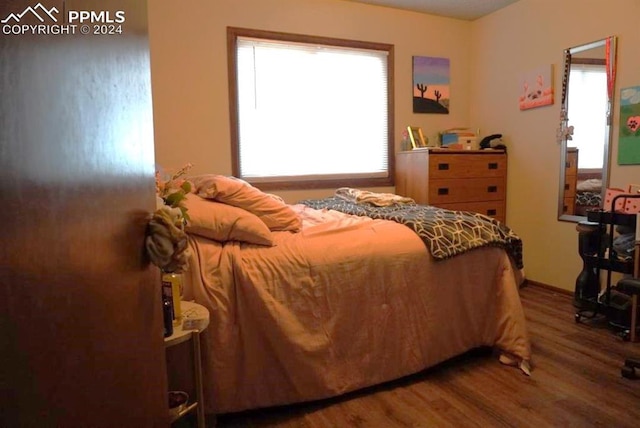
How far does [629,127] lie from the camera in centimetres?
274

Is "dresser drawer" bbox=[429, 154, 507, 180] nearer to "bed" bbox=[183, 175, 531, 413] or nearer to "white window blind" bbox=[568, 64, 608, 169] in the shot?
"white window blind" bbox=[568, 64, 608, 169]

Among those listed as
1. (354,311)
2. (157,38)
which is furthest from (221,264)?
(157,38)

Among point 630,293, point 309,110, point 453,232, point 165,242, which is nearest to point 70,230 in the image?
point 165,242

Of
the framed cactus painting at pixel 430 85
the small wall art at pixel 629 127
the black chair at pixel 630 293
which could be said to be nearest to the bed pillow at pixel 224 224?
the black chair at pixel 630 293

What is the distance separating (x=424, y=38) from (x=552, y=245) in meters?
2.27

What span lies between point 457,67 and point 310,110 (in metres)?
1.71

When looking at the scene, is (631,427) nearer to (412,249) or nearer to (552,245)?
(412,249)

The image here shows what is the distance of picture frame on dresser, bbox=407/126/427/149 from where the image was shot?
12.5 ft

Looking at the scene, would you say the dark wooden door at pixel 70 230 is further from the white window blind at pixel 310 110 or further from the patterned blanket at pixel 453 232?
the white window blind at pixel 310 110

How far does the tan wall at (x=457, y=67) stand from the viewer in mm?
3035

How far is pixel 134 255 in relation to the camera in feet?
2.38

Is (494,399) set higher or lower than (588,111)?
lower

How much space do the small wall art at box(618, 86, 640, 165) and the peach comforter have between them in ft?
4.63

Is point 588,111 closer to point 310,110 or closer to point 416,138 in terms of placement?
point 416,138
